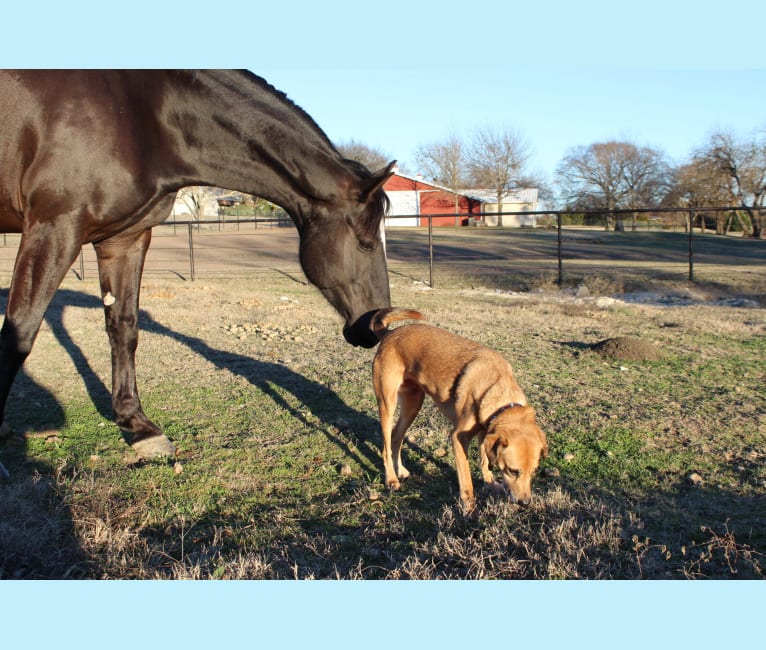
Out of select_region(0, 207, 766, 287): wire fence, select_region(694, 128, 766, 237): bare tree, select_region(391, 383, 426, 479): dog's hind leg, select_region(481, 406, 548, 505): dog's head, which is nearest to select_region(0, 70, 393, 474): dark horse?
select_region(391, 383, 426, 479): dog's hind leg

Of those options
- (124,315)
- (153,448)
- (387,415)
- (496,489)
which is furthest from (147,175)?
(496,489)

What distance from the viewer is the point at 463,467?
3639 millimetres

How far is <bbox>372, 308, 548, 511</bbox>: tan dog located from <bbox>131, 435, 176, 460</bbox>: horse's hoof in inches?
61.8

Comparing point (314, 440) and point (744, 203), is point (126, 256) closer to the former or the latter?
point (314, 440)

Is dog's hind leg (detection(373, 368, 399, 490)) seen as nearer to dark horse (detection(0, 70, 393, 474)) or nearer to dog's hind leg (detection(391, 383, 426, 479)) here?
dog's hind leg (detection(391, 383, 426, 479))

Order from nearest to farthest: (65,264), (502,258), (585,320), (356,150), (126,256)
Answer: (65,264) < (126,256) < (585,320) < (502,258) < (356,150)

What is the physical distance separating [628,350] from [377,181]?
436cm

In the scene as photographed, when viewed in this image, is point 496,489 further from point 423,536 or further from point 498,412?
point 423,536

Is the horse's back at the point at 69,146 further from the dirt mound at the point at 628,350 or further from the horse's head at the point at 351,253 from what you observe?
the dirt mound at the point at 628,350

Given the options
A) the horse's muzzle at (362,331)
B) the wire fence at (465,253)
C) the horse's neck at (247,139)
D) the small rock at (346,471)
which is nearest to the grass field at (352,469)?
the small rock at (346,471)

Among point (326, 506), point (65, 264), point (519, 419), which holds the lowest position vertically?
point (326, 506)

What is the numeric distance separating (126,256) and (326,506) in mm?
2452

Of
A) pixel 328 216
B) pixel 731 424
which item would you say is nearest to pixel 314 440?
pixel 328 216

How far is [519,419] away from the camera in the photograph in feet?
11.4
